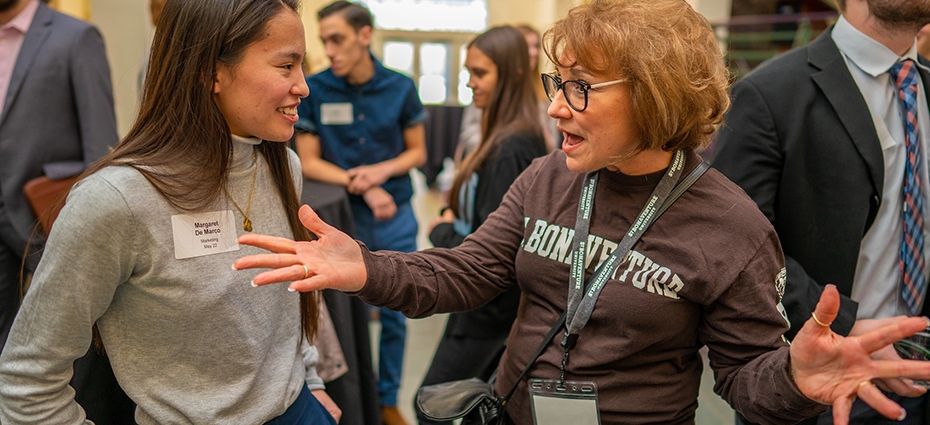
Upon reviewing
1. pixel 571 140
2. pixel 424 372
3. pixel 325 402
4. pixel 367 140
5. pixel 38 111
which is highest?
pixel 571 140

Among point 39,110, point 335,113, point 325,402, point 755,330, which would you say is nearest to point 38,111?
point 39,110

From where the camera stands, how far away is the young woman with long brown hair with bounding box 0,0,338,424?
3.25 ft

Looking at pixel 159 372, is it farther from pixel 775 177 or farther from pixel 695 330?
pixel 775 177

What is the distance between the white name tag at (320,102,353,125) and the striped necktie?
2149 millimetres

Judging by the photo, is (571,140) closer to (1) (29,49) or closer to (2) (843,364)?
(2) (843,364)

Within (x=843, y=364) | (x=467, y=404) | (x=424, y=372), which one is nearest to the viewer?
(x=843, y=364)

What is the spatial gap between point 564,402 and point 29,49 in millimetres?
2195

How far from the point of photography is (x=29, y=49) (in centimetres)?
213

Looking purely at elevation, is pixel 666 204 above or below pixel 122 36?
below

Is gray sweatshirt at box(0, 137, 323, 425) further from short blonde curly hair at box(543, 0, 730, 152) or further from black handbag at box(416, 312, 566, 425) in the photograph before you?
short blonde curly hair at box(543, 0, 730, 152)

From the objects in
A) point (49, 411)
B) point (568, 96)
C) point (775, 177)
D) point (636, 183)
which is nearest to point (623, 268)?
point (636, 183)

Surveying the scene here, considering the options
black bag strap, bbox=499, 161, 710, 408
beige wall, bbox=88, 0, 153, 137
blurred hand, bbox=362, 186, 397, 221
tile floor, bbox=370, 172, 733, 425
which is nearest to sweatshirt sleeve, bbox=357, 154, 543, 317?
black bag strap, bbox=499, 161, 710, 408

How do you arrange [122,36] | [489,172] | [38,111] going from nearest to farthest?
[489,172] → [38,111] → [122,36]

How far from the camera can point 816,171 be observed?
1.54 m
